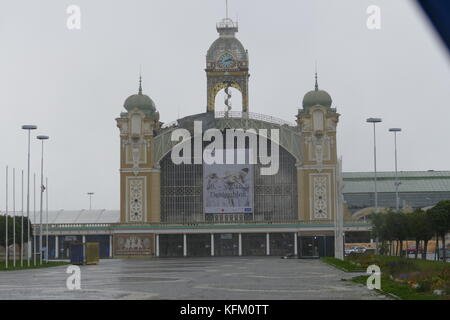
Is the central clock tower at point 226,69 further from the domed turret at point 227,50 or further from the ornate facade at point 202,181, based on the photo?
the ornate facade at point 202,181

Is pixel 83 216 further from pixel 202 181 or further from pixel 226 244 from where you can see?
pixel 226 244

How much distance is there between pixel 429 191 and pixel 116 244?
7349cm

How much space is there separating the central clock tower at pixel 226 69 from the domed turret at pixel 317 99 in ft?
34.4

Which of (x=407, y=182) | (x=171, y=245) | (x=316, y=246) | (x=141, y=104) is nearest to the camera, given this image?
(x=316, y=246)

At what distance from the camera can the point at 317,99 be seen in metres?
122

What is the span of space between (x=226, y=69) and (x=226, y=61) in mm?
1400

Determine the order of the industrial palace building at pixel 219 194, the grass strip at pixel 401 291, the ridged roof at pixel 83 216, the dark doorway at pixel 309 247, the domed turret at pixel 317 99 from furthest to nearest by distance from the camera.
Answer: the ridged roof at pixel 83 216, the domed turret at pixel 317 99, the industrial palace building at pixel 219 194, the dark doorway at pixel 309 247, the grass strip at pixel 401 291

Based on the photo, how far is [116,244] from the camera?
4567 inches

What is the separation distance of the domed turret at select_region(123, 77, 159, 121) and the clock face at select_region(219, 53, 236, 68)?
13.4m

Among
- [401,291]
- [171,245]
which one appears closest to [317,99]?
[171,245]

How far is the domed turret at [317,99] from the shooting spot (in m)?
122

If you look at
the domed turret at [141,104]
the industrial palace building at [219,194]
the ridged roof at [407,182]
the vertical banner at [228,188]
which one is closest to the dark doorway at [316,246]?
the industrial palace building at [219,194]
